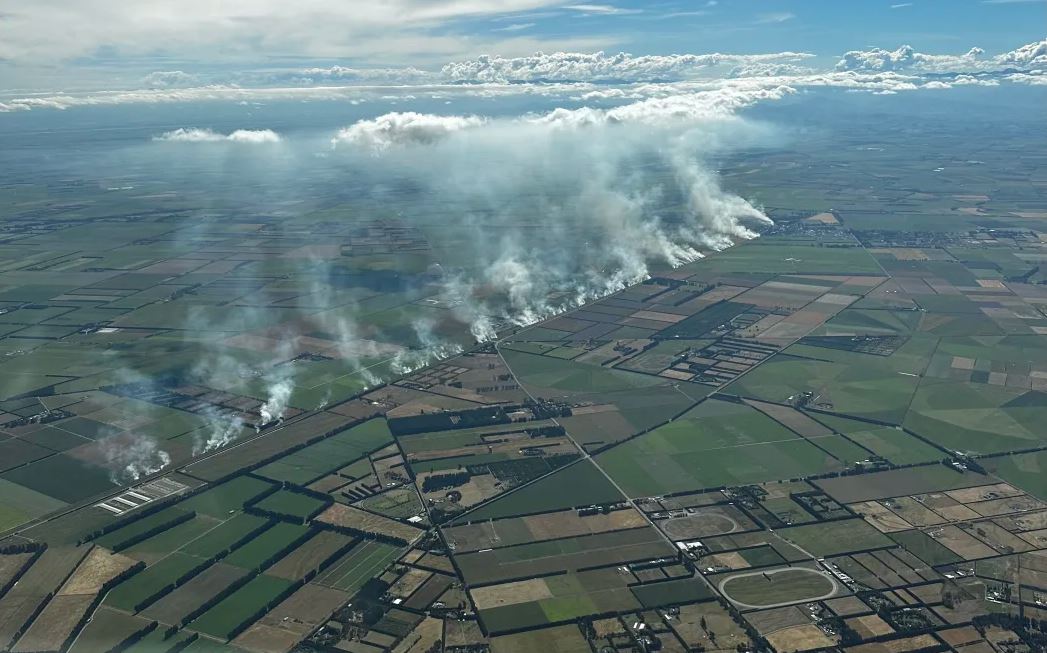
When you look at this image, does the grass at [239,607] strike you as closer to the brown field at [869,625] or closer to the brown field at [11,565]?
the brown field at [11,565]

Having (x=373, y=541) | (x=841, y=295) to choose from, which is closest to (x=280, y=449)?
(x=373, y=541)

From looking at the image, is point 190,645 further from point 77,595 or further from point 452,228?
point 452,228

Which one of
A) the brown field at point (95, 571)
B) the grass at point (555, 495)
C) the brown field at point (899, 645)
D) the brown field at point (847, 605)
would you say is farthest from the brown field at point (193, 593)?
the brown field at point (899, 645)

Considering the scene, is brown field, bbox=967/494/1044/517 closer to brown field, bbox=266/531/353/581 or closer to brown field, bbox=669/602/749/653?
brown field, bbox=669/602/749/653

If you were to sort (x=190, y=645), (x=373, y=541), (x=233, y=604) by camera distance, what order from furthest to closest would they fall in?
(x=373, y=541) → (x=233, y=604) → (x=190, y=645)

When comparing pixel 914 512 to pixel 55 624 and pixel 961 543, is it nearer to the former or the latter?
pixel 961 543

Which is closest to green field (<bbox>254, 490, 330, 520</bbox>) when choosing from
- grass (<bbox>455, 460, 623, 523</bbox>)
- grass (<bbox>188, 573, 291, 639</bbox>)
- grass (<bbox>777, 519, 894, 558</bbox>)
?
grass (<bbox>188, 573, 291, 639</bbox>)
